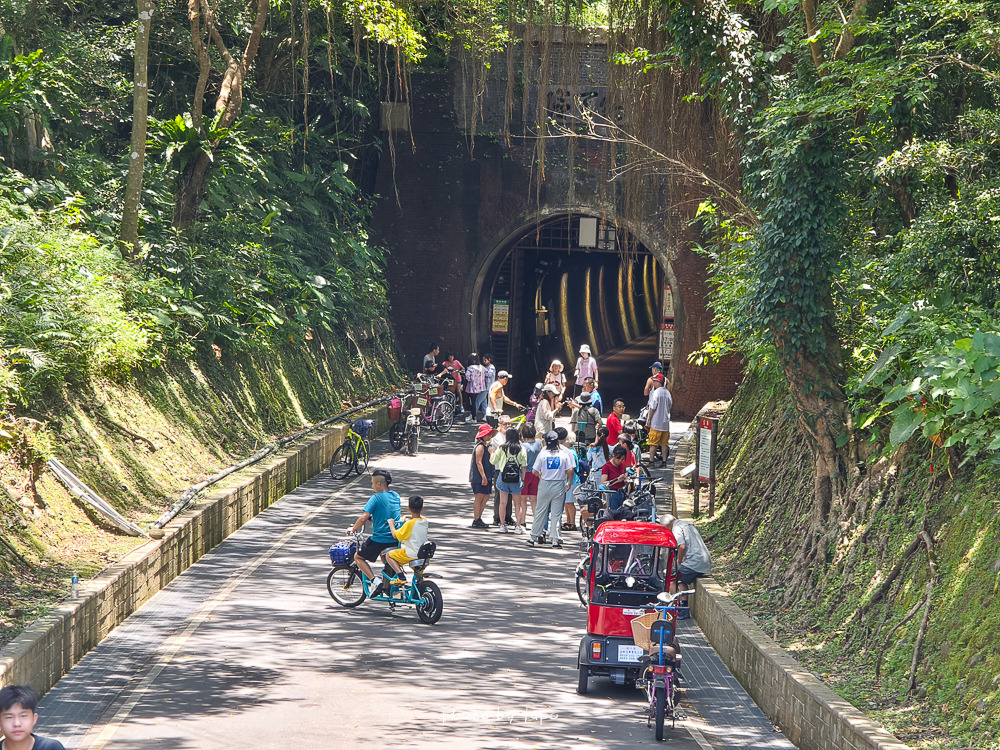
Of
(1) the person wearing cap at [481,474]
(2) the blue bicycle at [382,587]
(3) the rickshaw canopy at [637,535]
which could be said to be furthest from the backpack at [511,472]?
(3) the rickshaw canopy at [637,535]

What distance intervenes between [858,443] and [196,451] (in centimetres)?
A: 854

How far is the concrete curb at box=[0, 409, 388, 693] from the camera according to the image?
801 cm

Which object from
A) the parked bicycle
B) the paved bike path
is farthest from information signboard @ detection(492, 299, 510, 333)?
the paved bike path

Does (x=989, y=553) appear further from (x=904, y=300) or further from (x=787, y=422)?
(x=787, y=422)

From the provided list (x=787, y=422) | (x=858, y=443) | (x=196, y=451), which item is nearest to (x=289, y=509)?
(x=196, y=451)

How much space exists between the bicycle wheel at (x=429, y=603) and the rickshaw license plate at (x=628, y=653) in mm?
2246

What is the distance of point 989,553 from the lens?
7422 mm

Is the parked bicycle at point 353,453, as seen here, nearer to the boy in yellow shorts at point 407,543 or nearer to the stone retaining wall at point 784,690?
the boy in yellow shorts at point 407,543

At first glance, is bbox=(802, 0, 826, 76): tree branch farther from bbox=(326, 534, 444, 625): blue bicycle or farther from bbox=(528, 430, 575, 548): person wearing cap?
bbox=(326, 534, 444, 625): blue bicycle

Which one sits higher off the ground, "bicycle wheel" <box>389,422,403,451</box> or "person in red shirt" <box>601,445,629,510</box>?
"person in red shirt" <box>601,445,629,510</box>

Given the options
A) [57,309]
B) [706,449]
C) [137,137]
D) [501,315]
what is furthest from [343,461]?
[501,315]

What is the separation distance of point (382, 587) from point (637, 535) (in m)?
2.92

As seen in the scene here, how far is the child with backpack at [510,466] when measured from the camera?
14867 millimetres

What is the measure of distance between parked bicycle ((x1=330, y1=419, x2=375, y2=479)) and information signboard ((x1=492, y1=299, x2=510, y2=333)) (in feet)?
36.2
